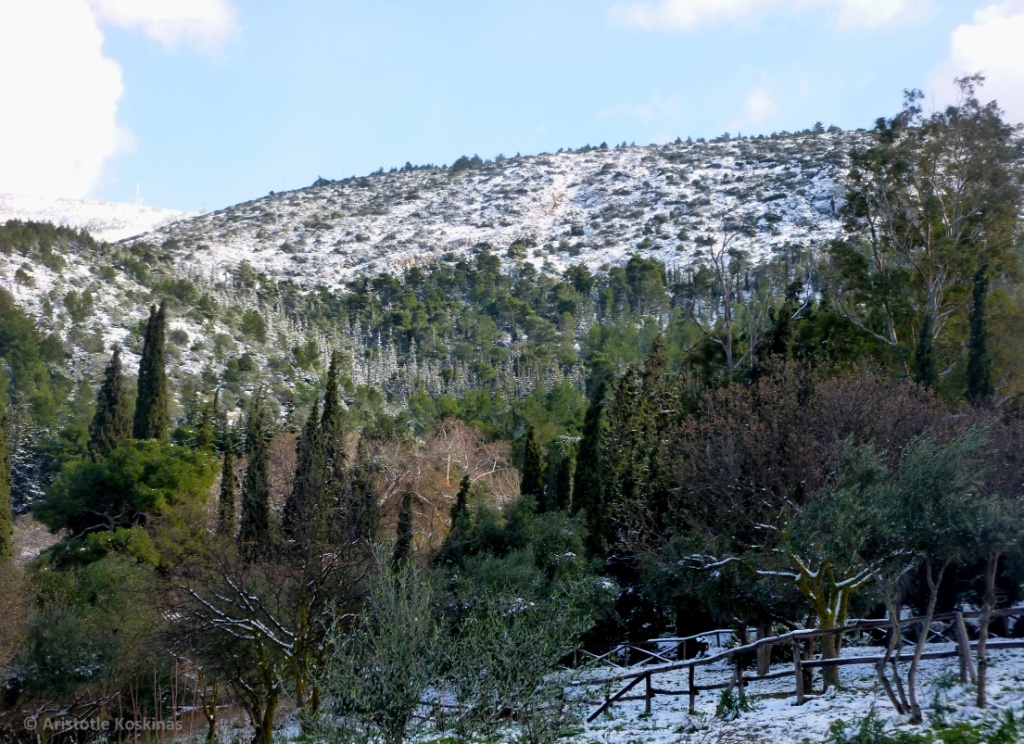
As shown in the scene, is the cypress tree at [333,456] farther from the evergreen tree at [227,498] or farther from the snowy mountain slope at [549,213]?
the snowy mountain slope at [549,213]

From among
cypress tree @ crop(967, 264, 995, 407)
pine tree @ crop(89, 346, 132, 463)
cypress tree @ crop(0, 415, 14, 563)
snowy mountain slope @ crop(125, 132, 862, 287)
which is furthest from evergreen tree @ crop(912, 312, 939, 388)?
snowy mountain slope @ crop(125, 132, 862, 287)

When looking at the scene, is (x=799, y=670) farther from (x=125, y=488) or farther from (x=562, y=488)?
(x=125, y=488)

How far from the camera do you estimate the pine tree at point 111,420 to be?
43375 millimetres

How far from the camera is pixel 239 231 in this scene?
130 metres

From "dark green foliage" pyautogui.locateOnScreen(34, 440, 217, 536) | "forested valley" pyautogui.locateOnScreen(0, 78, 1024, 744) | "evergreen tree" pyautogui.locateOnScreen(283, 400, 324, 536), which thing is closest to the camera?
"forested valley" pyautogui.locateOnScreen(0, 78, 1024, 744)

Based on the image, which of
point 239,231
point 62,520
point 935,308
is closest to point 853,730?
point 935,308

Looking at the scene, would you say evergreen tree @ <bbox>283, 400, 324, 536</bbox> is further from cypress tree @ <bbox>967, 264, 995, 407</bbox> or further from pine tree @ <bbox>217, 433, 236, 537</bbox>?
cypress tree @ <bbox>967, 264, 995, 407</bbox>

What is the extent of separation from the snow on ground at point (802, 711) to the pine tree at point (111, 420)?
33757mm

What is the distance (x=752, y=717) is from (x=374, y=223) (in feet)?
417

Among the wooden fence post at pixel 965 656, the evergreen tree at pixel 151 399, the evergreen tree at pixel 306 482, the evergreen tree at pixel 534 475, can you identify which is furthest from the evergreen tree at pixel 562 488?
the evergreen tree at pixel 151 399

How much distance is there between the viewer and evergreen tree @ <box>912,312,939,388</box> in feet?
84.6

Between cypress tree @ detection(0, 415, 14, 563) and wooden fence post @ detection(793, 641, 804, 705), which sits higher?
cypress tree @ detection(0, 415, 14, 563)

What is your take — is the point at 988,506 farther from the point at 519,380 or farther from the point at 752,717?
the point at 519,380

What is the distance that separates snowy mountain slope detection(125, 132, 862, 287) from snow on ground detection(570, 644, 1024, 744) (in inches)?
3383
